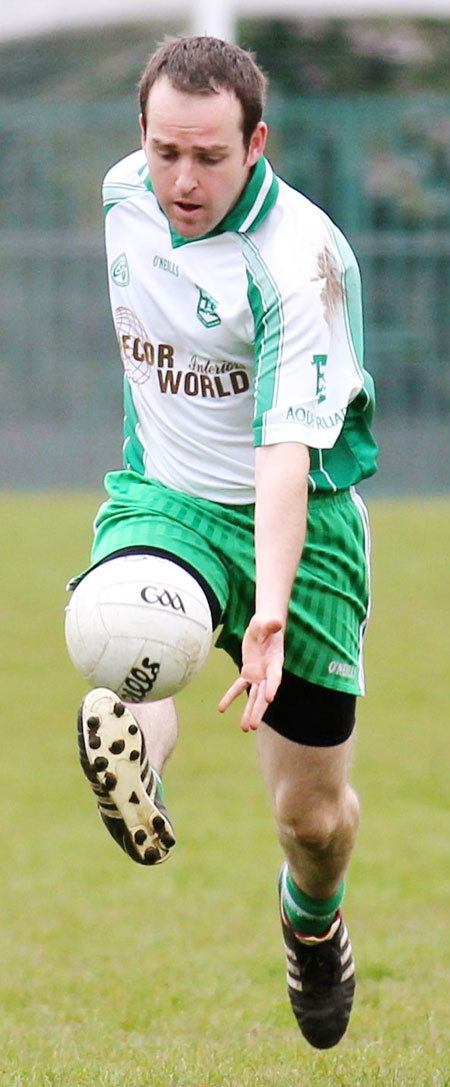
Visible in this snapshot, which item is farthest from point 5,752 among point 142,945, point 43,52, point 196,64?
point 43,52

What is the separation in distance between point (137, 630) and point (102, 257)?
16.4m

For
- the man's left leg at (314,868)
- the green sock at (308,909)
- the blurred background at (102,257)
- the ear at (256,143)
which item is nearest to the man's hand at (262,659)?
the man's left leg at (314,868)

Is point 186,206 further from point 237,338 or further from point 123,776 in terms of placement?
point 123,776

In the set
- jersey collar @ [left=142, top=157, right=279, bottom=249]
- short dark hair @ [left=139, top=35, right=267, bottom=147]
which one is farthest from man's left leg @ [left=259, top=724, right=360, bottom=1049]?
short dark hair @ [left=139, top=35, right=267, bottom=147]

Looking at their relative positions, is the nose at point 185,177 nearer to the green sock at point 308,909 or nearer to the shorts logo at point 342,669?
the shorts logo at point 342,669

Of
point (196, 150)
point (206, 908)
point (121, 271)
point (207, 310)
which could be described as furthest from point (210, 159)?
point (206, 908)

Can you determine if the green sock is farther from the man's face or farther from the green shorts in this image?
the man's face

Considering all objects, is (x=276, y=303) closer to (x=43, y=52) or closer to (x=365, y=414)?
(x=365, y=414)

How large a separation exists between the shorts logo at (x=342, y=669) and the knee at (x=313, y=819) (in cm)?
31

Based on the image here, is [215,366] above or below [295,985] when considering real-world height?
above

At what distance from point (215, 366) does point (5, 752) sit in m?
6.15

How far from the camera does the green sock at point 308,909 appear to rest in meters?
5.25

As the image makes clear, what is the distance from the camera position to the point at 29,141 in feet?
70.3

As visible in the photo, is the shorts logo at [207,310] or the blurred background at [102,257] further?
the blurred background at [102,257]
